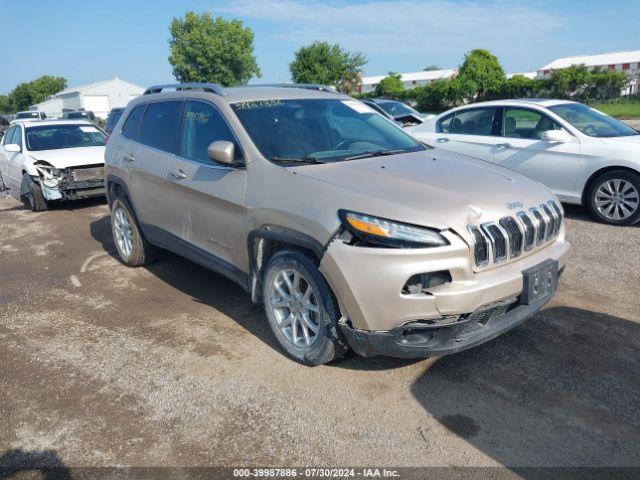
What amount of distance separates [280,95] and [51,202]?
23.2ft

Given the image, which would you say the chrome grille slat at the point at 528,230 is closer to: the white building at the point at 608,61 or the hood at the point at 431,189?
the hood at the point at 431,189

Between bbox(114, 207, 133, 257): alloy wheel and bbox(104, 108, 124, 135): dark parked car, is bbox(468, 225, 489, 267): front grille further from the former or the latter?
bbox(104, 108, 124, 135): dark parked car

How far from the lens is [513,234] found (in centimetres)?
322

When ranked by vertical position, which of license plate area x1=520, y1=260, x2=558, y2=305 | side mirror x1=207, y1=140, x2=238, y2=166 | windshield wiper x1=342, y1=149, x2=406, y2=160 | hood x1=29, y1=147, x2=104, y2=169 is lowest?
license plate area x1=520, y1=260, x2=558, y2=305

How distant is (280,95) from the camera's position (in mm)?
4500

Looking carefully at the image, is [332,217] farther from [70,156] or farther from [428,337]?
[70,156]

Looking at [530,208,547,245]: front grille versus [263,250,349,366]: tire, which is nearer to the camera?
[263,250,349,366]: tire

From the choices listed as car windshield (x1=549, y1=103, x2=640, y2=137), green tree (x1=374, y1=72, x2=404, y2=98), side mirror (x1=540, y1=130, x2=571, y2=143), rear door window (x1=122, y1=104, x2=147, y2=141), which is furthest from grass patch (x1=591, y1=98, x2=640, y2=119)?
rear door window (x1=122, y1=104, x2=147, y2=141)

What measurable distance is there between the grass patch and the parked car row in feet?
77.0

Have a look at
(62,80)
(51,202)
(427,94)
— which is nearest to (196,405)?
(51,202)

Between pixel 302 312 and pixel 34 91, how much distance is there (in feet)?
375

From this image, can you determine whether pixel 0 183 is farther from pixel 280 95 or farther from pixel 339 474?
pixel 339 474

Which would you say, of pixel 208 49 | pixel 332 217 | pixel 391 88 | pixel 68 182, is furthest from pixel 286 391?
pixel 208 49

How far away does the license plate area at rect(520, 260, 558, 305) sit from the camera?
10.5 ft
